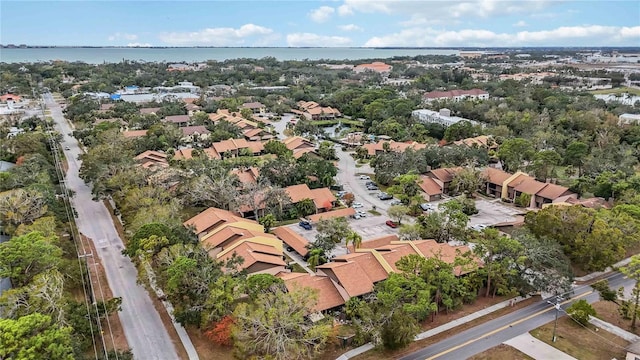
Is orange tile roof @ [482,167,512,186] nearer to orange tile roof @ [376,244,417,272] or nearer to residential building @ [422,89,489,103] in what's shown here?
orange tile roof @ [376,244,417,272]

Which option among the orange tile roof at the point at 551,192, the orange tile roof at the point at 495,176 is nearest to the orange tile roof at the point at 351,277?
the orange tile roof at the point at 551,192

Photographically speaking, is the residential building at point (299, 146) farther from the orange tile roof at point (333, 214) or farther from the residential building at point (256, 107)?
the residential building at point (256, 107)

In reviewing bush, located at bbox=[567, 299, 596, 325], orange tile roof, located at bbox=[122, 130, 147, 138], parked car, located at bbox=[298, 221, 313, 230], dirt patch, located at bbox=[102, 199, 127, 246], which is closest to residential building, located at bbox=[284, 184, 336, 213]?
parked car, located at bbox=[298, 221, 313, 230]

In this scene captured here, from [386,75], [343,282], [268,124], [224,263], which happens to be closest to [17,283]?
[224,263]

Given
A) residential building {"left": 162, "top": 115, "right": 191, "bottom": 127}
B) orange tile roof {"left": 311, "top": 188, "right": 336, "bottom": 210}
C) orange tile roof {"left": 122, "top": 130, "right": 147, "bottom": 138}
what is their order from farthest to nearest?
residential building {"left": 162, "top": 115, "right": 191, "bottom": 127} → orange tile roof {"left": 122, "top": 130, "right": 147, "bottom": 138} → orange tile roof {"left": 311, "top": 188, "right": 336, "bottom": 210}

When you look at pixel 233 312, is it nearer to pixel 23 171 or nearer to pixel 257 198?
pixel 257 198

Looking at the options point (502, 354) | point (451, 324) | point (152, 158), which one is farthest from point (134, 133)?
point (502, 354)
